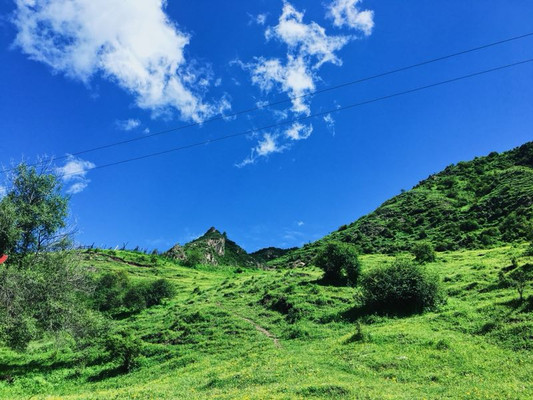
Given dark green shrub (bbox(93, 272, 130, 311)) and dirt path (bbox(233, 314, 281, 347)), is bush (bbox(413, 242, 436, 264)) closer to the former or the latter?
dirt path (bbox(233, 314, 281, 347))

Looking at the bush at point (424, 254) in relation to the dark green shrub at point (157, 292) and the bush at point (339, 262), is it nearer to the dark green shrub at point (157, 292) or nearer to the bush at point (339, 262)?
the bush at point (339, 262)

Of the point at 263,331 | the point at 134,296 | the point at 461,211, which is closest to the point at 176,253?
the point at 134,296

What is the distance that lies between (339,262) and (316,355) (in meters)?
23.7

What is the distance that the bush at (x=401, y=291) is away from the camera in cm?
3103

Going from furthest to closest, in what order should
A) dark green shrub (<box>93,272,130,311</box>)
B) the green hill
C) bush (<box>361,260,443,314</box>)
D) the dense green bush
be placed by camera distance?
the green hill < dark green shrub (<box>93,272,130,311</box>) < the dense green bush < bush (<box>361,260,443,314</box>)

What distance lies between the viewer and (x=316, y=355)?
23.2m

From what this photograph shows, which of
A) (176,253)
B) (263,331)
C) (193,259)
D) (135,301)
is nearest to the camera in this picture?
(263,331)

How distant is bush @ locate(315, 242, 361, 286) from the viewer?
45.8 metres

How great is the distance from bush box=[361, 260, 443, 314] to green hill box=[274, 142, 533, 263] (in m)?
31.8

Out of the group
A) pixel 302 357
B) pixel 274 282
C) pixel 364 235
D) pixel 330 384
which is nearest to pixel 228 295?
pixel 274 282

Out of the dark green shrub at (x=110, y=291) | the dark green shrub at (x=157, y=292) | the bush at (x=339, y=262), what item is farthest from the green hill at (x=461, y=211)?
the dark green shrub at (x=110, y=291)

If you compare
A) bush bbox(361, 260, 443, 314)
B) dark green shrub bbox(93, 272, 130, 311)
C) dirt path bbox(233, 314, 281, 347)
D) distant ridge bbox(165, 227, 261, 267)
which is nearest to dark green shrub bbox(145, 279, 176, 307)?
dark green shrub bbox(93, 272, 130, 311)

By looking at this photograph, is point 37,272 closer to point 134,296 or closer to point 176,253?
point 134,296

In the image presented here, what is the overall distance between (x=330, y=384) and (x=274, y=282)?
36823 mm
